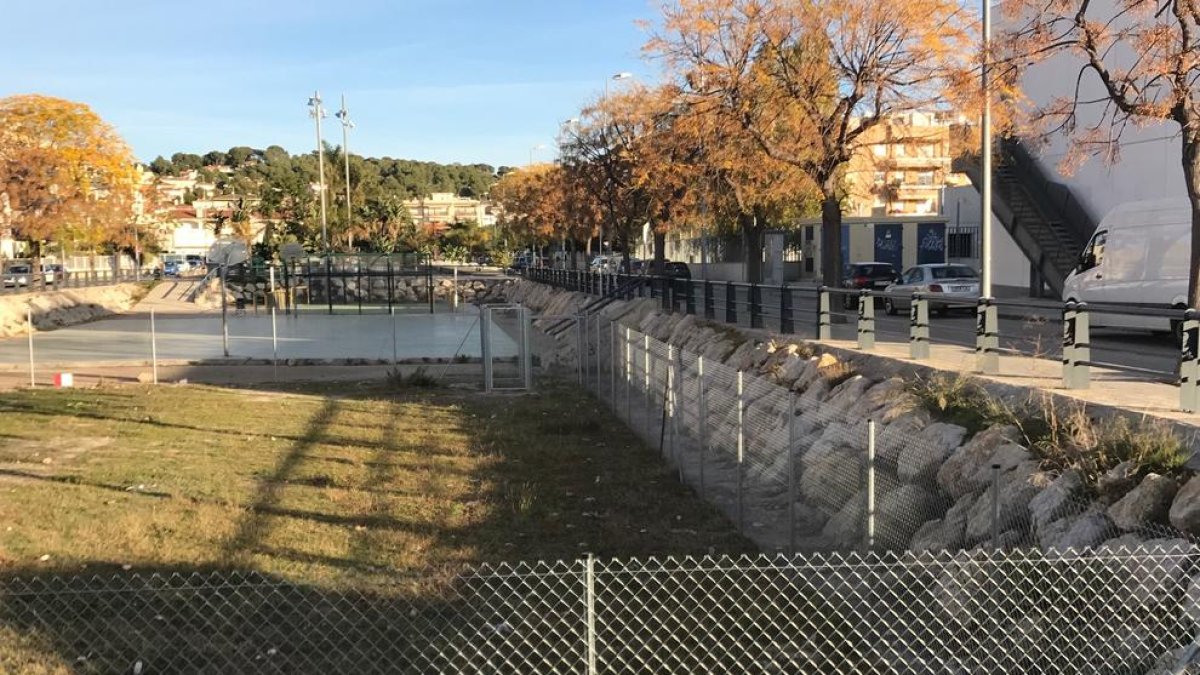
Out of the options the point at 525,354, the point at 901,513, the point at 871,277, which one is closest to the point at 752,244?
the point at 871,277

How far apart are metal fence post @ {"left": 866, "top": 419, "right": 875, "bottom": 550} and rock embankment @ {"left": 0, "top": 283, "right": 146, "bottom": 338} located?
3248cm

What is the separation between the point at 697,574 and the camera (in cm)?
820

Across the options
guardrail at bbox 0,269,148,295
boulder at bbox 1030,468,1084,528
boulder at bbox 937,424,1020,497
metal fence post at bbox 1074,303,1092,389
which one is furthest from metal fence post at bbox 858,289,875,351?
guardrail at bbox 0,269,148,295

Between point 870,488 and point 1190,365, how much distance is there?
11.8ft

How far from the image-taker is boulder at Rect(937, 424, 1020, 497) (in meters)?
7.73

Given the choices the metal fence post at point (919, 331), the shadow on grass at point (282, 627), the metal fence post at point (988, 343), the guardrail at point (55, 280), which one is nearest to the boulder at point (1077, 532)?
the shadow on grass at point (282, 627)

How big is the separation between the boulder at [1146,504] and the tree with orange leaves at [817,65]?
1378 cm

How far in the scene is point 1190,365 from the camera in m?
8.62

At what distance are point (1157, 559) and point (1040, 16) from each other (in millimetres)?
8637

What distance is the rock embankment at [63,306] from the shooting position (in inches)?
1462

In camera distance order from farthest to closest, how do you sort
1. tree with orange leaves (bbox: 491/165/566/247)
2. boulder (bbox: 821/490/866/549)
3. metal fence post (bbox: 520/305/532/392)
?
tree with orange leaves (bbox: 491/165/566/247) < metal fence post (bbox: 520/305/532/392) < boulder (bbox: 821/490/866/549)

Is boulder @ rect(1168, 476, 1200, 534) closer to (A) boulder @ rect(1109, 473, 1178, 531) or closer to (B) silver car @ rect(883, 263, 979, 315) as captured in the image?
(A) boulder @ rect(1109, 473, 1178, 531)

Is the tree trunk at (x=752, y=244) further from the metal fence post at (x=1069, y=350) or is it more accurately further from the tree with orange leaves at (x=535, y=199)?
the metal fence post at (x=1069, y=350)

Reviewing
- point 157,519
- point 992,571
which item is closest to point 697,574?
point 992,571
